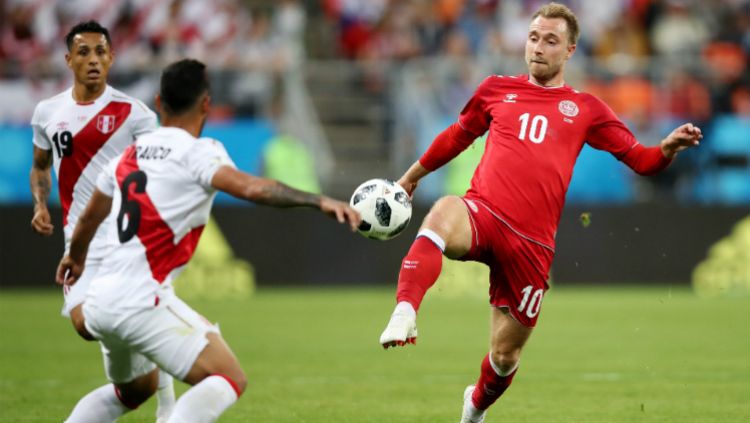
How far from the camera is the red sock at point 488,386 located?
25.3 ft

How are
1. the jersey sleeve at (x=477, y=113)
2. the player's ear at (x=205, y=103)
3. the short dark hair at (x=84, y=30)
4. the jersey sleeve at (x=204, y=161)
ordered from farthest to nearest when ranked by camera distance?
1. the short dark hair at (x=84, y=30)
2. the jersey sleeve at (x=477, y=113)
3. the player's ear at (x=205, y=103)
4. the jersey sleeve at (x=204, y=161)

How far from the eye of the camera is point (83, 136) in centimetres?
812

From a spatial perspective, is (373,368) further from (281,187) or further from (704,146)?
(704,146)

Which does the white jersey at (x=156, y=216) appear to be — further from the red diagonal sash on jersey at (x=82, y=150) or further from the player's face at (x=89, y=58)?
the player's face at (x=89, y=58)

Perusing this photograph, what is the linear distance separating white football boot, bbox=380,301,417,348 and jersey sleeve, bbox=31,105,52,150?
2961mm

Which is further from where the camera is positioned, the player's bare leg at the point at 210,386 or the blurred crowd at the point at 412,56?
the blurred crowd at the point at 412,56

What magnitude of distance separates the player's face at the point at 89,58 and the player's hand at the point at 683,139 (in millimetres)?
3631

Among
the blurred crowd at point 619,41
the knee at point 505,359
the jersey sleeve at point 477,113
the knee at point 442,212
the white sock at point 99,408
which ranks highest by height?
the jersey sleeve at point 477,113

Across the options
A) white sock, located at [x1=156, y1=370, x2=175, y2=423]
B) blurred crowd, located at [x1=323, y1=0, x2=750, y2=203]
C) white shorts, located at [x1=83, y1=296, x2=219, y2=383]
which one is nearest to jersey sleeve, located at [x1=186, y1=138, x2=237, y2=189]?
white shorts, located at [x1=83, y1=296, x2=219, y2=383]

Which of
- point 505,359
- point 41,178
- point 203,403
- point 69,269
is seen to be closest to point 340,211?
point 203,403

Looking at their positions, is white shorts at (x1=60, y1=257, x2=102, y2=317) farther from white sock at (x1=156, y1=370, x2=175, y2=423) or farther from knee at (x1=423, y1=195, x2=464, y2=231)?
knee at (x1=423, y1=195, x2=464, y2=231)

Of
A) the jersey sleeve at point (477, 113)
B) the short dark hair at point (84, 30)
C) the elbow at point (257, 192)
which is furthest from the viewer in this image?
the short dark hair at point (84, 30)

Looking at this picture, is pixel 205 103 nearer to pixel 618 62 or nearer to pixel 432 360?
pixel 432 360

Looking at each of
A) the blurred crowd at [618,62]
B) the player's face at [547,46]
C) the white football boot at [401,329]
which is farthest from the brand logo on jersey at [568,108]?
the blurred crowd at [618,62]
